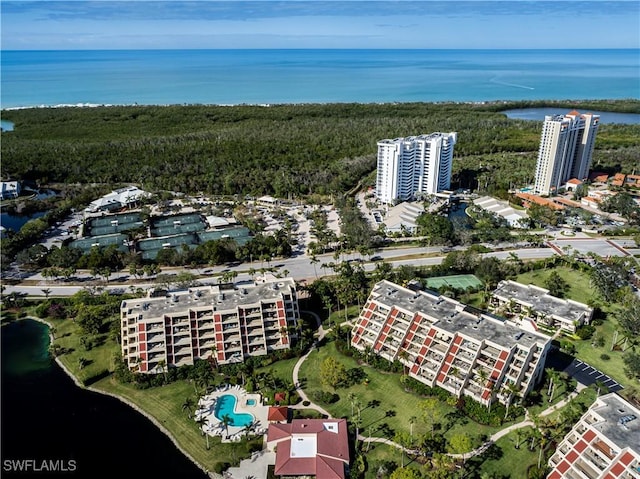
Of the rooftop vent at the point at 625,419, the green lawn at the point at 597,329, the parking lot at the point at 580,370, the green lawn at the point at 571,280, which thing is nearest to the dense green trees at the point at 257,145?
the green lawn at the point at 571,280

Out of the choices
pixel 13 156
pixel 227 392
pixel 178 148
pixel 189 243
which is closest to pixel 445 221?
pixel 189 243

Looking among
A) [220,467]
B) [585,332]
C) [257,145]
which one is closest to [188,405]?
[220,467]

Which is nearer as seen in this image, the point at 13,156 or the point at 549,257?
the point at 549,257

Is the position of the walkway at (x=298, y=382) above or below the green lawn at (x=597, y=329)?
below

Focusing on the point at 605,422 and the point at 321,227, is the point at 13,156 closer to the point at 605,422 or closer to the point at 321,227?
the point at 321,227

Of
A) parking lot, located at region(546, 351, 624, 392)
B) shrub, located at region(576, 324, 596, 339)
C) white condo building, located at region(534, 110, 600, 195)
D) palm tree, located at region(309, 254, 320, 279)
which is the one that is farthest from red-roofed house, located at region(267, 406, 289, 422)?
white condo building, located at region(534, 110, 600, 195)

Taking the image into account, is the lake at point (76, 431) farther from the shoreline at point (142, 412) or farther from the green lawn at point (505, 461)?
the green lawn at point (505, 461)
